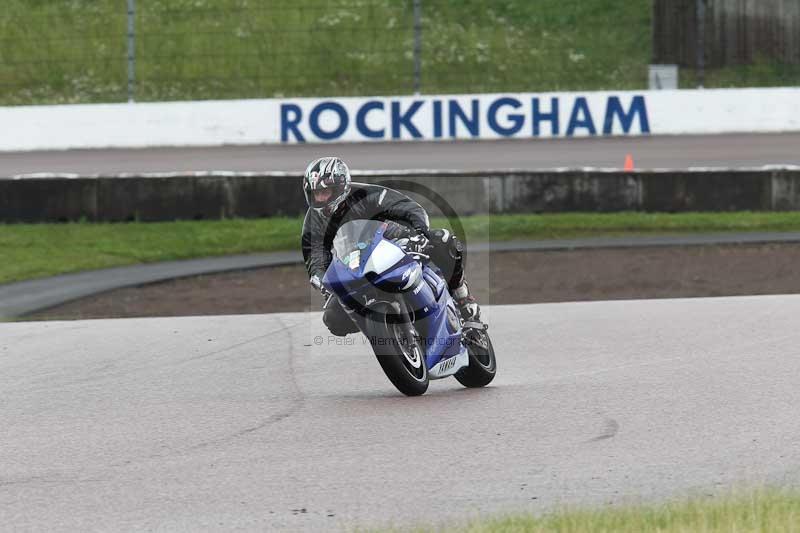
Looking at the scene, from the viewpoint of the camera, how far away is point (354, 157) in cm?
2177

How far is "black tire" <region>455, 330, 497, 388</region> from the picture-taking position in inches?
330

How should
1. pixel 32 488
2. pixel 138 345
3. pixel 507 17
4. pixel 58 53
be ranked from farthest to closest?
pixel 507 17
pixel 58 53
pixel 138 345
pixel 32 488

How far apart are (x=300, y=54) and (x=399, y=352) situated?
19.6 meters

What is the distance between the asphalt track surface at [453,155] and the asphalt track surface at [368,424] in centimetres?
981

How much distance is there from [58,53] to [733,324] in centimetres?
1867

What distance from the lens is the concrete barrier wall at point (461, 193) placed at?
55.5ft

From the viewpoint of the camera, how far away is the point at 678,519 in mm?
5305

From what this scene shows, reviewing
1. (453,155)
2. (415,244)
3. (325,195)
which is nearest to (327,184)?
(325,195)

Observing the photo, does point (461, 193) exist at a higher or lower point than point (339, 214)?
lower

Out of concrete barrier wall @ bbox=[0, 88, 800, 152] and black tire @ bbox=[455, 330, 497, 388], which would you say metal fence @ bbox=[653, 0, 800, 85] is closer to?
concrete barrier wall @ bbox=[0, 88, 800, 152]

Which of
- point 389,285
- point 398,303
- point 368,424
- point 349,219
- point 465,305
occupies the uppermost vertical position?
point 349,219

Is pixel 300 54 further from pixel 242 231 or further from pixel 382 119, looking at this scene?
pixel 242 231

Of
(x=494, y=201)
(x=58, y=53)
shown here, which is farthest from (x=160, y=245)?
(x=58, y=53)

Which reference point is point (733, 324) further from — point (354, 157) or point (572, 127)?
point (572, 127)
